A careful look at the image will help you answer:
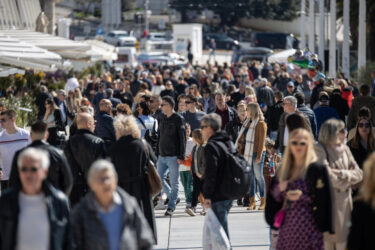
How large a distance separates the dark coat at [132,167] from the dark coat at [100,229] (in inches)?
Result: 114

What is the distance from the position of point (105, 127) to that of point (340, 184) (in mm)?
5297

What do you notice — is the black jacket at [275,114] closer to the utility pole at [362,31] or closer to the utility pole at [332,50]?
the utility pole at [362,31]

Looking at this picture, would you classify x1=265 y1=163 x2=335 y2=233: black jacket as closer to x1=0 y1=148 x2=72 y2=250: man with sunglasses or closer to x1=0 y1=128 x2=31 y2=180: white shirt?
x1=0 y1=148 x2=72 y2=250: man with sunglasses

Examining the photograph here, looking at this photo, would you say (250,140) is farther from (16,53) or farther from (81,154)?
(16,53)

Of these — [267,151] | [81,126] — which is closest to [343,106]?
[267,151]

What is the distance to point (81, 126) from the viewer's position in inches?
404

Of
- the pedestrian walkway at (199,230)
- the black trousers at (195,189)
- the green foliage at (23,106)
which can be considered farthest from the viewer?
the green foliage at (23,106)

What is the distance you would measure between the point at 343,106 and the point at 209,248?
887cm

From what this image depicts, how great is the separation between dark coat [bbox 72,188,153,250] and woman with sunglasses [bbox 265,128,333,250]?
1423mm

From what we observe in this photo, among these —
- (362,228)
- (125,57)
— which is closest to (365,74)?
(362,228)

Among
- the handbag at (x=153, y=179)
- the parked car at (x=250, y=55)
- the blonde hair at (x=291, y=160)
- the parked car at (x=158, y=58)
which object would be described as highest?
the blonde hair at (x=291, y=160)

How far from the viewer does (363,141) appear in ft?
35.1

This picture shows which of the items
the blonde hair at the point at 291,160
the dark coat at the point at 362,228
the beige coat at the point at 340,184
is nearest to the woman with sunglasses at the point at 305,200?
the blonde hair at the point at 291,160

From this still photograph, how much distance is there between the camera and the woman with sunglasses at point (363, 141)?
10.6 m
